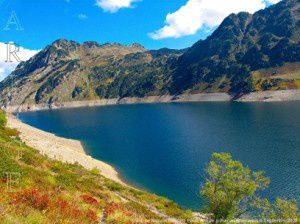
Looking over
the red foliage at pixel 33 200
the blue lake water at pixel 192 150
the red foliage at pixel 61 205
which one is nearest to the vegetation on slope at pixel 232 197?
the red foliage at pixel 61 205

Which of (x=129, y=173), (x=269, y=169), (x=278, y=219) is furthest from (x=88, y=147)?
(x=278, y=219)

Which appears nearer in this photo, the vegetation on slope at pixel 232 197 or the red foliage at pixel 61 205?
the red foliage at pixel 61 205

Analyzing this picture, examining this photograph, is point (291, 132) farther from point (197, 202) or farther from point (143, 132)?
point (197, 202)

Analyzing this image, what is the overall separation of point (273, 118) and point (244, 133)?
47261mm

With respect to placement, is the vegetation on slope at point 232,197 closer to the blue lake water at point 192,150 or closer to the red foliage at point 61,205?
the red foliage at point 61,205

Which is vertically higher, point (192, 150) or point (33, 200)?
point (33, 200)

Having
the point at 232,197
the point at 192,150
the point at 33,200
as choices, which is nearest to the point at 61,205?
the point at 33,200

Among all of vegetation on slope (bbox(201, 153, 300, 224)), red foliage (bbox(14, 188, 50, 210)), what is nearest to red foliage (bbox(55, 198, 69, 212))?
red foliage (bbox(14, 188, 50, 210))

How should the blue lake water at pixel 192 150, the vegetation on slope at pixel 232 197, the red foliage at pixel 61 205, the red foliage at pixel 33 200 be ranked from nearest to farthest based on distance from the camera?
the red foliage at pixel 61 205 → the red foliage at pixel 33 200 → the vegetation on slope at pixel 232 197 → the blue lake water at pixel 192 150

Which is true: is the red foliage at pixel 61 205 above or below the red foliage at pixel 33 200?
below

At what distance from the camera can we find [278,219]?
3325cm

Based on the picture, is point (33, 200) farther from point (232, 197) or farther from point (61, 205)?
point (232, 197)

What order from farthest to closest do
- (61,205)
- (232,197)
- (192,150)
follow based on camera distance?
(192,150)
(232,197)
(61,205)

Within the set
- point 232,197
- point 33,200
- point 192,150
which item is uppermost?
point 33,200
